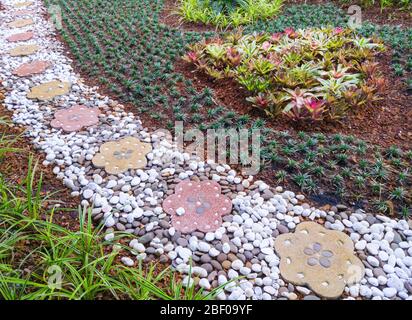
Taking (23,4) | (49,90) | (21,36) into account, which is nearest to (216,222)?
(49,90)

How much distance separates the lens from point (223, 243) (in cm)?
201

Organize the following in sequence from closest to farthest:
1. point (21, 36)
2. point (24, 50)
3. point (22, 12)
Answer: point (24, 50)
point (21, 36)
point (22, 12)

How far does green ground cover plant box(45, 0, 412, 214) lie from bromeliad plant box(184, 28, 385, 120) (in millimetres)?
215

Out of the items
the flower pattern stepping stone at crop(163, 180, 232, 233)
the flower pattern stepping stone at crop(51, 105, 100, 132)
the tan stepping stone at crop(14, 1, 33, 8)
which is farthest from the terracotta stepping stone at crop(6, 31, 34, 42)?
the flower pattern stepping stone at crop(163, 180, 232, 233)

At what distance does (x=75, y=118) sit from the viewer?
10.1ft

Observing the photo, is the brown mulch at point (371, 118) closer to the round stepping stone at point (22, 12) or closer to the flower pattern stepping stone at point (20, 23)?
the flower pattern stepping stone at point (20, 23)

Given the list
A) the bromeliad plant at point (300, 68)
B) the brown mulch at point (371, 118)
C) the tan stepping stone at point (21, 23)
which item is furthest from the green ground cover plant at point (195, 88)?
the tan stepping stone at point (21, 23)

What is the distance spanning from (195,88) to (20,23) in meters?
3.31

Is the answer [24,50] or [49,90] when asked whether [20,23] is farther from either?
[49,90]

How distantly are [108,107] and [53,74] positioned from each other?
1.01 meters

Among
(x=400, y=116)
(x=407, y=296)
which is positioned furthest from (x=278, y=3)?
(x=407, y=296)

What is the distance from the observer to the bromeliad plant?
9.61 ft

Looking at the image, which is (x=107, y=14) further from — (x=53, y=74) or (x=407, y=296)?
(x=407, y=296)

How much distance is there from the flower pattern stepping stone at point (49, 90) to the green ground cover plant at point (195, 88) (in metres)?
0.29
